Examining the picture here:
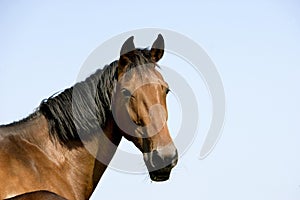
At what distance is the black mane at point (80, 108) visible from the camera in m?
6.06

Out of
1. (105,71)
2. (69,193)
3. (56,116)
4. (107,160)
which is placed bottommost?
(69,193)

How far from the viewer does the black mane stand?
19.9 ft

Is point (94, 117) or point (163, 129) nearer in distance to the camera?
point (163, 129)

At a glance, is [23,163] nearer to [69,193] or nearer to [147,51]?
[69,193]

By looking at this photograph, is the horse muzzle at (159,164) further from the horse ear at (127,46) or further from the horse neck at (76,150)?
the horse ear at (127,46)

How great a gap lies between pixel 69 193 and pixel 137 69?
170 cm

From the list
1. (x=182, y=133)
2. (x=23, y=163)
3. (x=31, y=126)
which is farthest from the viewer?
(x=182, y=133)

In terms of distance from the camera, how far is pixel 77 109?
239 inches

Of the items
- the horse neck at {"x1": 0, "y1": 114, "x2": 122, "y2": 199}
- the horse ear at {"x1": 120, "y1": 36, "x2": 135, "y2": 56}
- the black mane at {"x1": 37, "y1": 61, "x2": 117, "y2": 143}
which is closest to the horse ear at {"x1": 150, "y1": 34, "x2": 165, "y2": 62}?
the horse ear at {"x1": 120, "y1": 36, "x2": 135, "y2": 56}

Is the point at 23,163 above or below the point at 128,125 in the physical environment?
below

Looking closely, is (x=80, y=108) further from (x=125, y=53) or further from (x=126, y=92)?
(x=125, y=53)

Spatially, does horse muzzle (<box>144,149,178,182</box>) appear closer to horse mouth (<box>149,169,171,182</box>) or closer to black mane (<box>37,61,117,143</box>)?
horse mouth (<box>149,169,171,182</box>)

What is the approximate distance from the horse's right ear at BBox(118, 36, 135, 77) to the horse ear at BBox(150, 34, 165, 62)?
1.23 ft

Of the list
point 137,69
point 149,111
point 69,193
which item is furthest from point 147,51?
point 69,193
